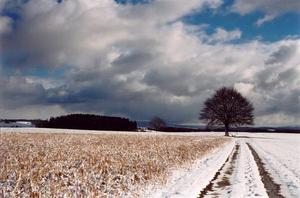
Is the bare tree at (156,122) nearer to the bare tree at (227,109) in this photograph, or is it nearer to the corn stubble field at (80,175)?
the bare tree at (227,109)

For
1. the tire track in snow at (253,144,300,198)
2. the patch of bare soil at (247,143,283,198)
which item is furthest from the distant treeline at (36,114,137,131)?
the patch of bare soil at (247,143,283,198)

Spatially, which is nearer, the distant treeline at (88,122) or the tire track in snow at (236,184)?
the tire track in snow at (236,184)

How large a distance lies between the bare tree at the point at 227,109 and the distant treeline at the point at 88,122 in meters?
35.7

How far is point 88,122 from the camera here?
11319cm

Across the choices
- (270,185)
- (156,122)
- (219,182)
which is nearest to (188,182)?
(219,182)

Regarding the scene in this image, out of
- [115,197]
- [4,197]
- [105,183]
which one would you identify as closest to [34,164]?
[105,183]

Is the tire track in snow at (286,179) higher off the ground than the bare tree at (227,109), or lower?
lower

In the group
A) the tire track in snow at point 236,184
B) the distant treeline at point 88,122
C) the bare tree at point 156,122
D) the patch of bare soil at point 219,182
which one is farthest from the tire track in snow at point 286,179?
the bare tree at point 156,122

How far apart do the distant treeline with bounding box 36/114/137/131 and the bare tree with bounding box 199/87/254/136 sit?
117 feet

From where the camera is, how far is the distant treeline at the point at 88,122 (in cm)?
11188

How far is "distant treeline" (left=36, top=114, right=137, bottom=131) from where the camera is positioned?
111875 millimetres

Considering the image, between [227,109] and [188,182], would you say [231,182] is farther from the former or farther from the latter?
[227,109]

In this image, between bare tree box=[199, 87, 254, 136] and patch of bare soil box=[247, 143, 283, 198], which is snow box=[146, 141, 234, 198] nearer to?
patch of bare soil box=[247, 143, 283, 198]

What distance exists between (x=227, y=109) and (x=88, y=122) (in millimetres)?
41760
